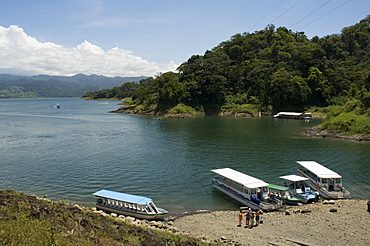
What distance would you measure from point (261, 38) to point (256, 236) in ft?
569

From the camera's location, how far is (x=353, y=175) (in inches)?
1633

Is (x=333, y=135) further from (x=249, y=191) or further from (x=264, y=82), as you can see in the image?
(x=264, y=82)

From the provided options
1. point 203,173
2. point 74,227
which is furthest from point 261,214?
point 74,227

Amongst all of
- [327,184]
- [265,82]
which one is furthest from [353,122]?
[265,82]

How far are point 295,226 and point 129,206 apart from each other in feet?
52.1

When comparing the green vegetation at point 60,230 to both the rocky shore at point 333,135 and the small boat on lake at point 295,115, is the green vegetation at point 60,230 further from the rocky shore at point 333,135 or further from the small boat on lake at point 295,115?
the small boat on lake at point 295,115

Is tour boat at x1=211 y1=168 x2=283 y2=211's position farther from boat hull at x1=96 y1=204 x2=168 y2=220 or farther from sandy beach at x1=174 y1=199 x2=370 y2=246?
boat hull at x1=96 y1=204 x2=168 y2=220

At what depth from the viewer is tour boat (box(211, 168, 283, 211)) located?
30.7m

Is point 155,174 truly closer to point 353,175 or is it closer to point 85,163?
point 85,163

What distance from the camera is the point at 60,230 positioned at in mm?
18359

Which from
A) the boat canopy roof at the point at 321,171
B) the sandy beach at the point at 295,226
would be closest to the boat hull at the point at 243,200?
the sandy beach at the point at 295,226

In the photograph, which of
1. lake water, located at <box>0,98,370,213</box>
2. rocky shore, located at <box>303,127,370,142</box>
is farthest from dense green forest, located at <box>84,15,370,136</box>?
lake water, located at <box>0,98,370,213</box>

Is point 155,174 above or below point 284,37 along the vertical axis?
below

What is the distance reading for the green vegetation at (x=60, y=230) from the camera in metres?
16.1
